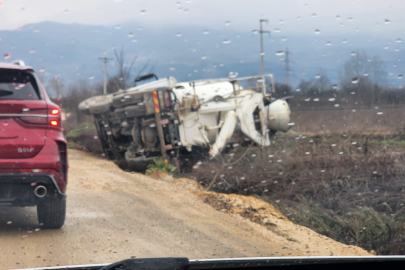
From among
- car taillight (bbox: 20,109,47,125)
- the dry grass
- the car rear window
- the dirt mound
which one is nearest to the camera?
the car rear window

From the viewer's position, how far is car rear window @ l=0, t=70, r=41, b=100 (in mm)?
2197

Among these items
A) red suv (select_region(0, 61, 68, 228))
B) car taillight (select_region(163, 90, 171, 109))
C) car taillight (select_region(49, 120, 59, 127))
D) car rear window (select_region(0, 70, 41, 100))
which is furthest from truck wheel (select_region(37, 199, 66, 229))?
car taillight (select_region(163, 90, 171, 109))

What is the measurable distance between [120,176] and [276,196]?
2033 mm

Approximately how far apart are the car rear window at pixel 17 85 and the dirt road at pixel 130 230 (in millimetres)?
666

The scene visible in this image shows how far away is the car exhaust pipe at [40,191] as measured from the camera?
2.57 m

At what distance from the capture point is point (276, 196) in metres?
4.83

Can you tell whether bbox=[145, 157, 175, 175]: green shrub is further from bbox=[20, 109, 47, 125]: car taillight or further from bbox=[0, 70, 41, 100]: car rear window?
bbox=[0, 70, 41, 100]: car rear window

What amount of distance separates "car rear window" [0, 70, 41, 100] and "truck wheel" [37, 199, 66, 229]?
626 millimetres

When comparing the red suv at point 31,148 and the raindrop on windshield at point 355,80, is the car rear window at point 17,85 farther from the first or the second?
the raindrop on windshield at point 355,80

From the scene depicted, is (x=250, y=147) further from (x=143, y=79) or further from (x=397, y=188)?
(x=143, y=79)

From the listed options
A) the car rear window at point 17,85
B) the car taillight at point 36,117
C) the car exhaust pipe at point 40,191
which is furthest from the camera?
the car exhaust pipe at point 40,191

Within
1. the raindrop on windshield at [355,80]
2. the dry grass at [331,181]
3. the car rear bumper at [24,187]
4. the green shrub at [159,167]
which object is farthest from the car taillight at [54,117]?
the raindrop on windshield at [355,80]

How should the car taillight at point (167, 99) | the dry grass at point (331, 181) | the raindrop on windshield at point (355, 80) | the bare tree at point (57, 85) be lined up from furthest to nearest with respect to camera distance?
the raindrop on windshield at point (355, 80) < the dry grass at point (331, 181) < the car taillight at point (167, 99) < the bare tree at point (57, 85)

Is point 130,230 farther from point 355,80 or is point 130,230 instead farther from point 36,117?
point 355,80
